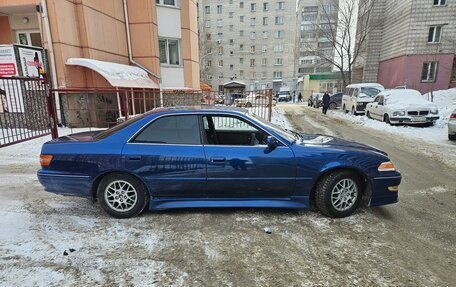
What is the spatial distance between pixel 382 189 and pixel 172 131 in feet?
9.58

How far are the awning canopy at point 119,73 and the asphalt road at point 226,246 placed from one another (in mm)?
6633

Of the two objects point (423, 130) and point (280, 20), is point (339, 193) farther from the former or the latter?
point (280, 20)

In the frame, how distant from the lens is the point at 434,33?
71.4ft

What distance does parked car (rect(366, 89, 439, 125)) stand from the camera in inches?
446

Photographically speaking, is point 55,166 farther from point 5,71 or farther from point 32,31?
point 32,31

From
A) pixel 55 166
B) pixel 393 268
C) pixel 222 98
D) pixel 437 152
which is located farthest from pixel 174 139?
pixel 222 98

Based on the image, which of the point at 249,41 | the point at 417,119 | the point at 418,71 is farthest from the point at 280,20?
the point at 417,119

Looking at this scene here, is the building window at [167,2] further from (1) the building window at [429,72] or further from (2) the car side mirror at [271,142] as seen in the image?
(1) the building window at [429,72]

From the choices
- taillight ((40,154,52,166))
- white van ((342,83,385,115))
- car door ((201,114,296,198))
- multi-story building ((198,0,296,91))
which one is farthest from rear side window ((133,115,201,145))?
multi-story building ((198,0,296,91))

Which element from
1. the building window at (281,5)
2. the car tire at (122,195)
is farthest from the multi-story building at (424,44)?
the building window at (281,5)

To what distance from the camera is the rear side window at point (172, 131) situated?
3.51 m

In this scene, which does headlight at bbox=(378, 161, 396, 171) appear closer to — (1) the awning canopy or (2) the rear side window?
(2) the rear side window

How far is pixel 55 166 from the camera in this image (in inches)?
138

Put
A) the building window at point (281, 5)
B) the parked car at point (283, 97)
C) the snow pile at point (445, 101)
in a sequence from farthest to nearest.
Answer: the building window at point (281, 5) → the parked car at point (283, 97) → the snow pile at point (445, 101)
